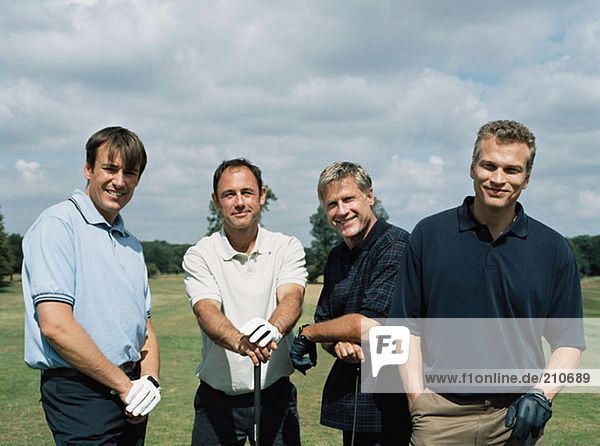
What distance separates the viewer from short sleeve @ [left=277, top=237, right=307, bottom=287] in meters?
4.69

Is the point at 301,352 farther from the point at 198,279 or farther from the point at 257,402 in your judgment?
the point at 198,279

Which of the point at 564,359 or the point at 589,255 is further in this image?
the point at 589,255

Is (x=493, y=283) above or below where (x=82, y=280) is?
above

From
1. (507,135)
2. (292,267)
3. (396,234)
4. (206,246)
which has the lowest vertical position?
(292,267)

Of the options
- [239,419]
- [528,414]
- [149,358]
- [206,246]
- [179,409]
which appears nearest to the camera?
[528,414]

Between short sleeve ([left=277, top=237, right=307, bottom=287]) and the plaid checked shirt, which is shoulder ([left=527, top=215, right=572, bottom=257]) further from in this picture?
short sleeve ([left=277, top=237, right=307, bottom=287])

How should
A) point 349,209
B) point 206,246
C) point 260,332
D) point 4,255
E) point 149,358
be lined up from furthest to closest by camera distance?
1. point 4,255
2. point 206,246
3. point 349,209
4. point 149,358
5. point 260,332

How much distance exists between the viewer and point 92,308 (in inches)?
155

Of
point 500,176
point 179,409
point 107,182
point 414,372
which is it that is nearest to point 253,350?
point 414,372

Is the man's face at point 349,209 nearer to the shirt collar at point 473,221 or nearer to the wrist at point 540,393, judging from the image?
the shirt collar at point 473,221

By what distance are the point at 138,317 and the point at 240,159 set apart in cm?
126

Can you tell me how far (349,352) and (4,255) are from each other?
242ft

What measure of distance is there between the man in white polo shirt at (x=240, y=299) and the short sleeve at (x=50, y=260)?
92 centimetres

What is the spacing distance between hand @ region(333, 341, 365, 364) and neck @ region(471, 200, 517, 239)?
1009 mm
